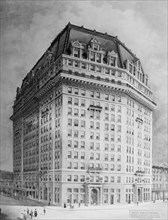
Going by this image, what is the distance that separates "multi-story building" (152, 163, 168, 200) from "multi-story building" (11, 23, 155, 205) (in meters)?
0.07

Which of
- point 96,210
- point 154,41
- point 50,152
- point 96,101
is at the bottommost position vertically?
point 96,210

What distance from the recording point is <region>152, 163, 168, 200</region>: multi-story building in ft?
17.6

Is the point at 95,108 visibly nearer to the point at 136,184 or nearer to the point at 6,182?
the point at 136,184

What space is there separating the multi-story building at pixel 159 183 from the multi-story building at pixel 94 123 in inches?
2.9

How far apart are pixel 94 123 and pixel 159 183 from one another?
123cm

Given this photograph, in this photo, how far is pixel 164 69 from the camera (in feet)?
18.5

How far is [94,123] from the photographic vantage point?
543cm

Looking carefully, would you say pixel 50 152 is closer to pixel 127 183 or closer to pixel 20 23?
pixel 127 183

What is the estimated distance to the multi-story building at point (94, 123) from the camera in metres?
5.30

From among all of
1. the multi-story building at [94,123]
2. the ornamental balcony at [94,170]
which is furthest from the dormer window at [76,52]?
the ornamental balcony at [94,170]

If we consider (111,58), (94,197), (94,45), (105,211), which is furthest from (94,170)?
(94,45)

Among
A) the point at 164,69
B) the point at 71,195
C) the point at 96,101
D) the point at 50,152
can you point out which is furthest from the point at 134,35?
the point at 71,195

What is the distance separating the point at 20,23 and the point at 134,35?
70.1 inches

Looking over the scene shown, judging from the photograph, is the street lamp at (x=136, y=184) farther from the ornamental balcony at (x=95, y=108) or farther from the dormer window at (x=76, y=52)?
the dormer window at (x=76, y=52)
